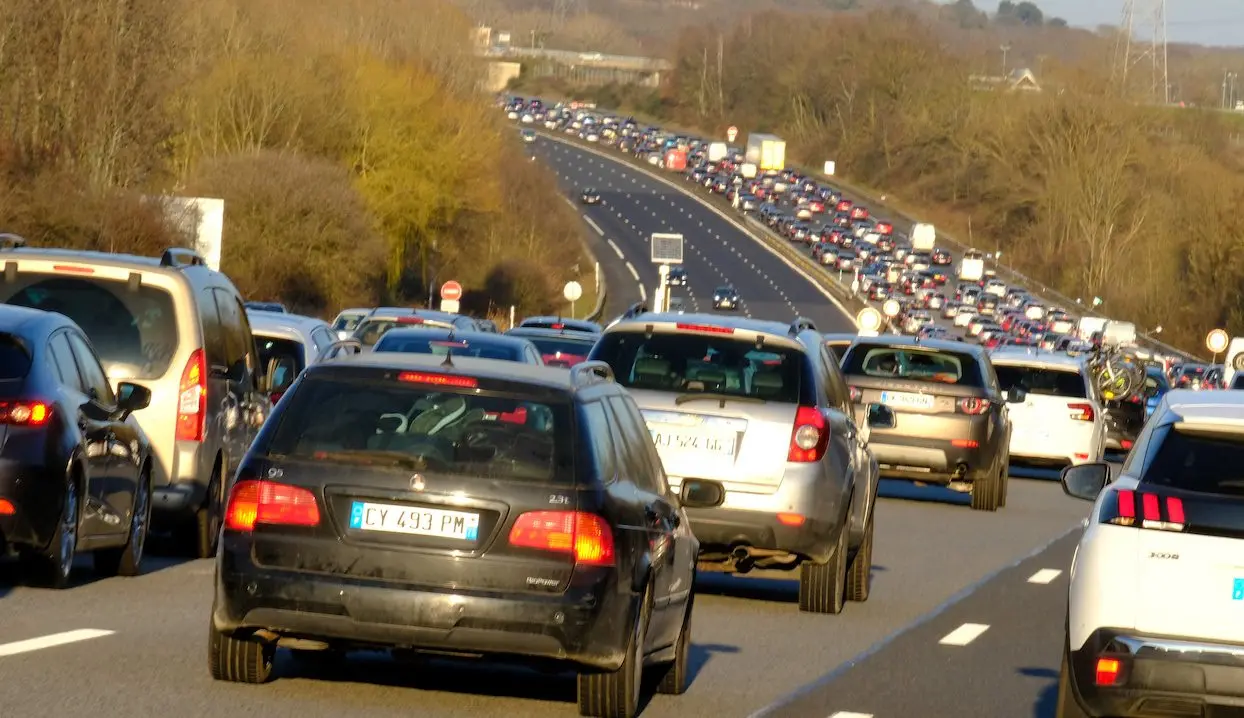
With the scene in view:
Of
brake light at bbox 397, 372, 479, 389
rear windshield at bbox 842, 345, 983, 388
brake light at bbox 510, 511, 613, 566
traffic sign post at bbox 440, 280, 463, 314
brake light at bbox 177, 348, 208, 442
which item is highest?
brake light at bbox 397, 372, 479, 389

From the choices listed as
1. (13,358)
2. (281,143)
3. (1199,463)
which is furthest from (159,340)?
(281,143)

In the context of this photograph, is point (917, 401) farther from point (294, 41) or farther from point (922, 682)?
point (294, 41)

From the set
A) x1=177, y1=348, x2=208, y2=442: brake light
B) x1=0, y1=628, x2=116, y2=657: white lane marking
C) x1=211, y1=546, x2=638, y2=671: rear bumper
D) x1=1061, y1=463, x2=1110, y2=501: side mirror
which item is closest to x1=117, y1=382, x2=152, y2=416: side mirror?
x1=177, y1=348, x2=208, y2=442: brake light

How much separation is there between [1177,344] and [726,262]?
3036 cm

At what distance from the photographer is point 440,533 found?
9.02m

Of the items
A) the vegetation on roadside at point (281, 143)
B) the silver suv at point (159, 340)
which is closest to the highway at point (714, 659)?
the silver suv at point (159, 340)

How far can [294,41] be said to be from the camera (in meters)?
93.0

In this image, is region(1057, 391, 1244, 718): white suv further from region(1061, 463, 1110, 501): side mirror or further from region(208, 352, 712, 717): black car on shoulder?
region(208, 352, 712, 717): black car on shoulder

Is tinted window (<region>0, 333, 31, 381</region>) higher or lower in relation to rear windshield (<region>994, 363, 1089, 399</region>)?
higher

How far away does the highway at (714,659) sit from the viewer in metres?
9.37

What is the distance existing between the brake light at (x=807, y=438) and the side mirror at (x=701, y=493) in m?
2.32

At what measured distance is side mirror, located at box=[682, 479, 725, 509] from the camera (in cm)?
1134

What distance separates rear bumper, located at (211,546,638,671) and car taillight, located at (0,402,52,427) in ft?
12.1

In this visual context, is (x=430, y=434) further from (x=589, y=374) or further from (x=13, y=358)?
(x=13, y=358)
